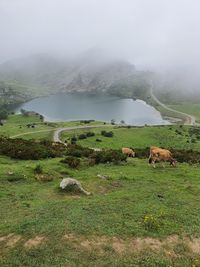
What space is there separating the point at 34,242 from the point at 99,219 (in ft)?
Answer: 12.1

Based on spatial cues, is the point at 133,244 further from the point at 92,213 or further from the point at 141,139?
the point at 141,139

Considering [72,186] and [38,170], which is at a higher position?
[38,170]

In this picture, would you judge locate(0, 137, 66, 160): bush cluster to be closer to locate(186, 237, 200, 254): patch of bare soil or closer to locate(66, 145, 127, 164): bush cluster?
locate(66, 145, 127, 164): bush cluster

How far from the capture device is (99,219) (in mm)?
19031

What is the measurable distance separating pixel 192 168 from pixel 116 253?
18270mm

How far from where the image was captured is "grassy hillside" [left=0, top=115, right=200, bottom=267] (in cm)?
1593

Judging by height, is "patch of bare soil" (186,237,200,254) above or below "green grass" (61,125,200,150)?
above

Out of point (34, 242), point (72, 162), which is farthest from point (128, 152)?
Result: point (34, 242)

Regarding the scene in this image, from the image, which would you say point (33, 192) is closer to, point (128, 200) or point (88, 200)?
point (88, 200)

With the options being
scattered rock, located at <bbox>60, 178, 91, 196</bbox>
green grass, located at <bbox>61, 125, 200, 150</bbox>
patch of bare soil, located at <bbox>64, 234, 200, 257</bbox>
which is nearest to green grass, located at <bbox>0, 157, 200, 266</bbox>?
patch of bare soil, located at <bbox>64, 234, 200, 257</bbox>

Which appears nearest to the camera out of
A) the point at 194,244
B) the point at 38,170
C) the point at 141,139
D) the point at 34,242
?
the point at 34,242

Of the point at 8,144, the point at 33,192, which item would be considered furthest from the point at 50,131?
the point at 33,192

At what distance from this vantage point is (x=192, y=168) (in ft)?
108

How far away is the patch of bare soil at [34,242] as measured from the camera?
53.7ft
